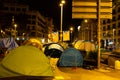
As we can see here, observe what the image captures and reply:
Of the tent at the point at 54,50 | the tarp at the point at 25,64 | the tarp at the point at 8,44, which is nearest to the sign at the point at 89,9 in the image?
the tarp at the point at 25,64

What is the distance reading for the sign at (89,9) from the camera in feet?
67.4

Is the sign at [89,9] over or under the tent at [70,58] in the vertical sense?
over

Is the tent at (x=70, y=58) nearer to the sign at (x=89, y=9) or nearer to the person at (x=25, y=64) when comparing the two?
the sign at (x=89, y=9)

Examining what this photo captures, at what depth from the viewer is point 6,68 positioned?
46.8 feet

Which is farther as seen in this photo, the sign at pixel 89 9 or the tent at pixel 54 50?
the tent at pixel 54 50

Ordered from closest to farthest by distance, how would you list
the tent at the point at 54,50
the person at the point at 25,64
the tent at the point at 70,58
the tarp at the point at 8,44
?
the person at the point at 25,64 → the tent at the point at 70,58 → the tarp at the point at 8,44 → the tent at the point at 54,50

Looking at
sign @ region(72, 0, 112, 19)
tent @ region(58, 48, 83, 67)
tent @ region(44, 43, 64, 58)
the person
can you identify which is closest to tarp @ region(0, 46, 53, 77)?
the person

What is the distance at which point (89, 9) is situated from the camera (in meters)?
20.8

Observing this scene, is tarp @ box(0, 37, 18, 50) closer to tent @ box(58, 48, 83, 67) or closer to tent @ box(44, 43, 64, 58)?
tent @ box(44, 43, 64, 58)

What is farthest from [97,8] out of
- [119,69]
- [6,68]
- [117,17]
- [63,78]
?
[117,17]

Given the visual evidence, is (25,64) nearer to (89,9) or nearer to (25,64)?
(25,64)

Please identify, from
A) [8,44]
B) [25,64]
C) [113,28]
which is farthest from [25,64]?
[113,28]

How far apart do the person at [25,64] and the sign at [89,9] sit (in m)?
6.07

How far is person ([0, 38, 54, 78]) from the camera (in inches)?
557
